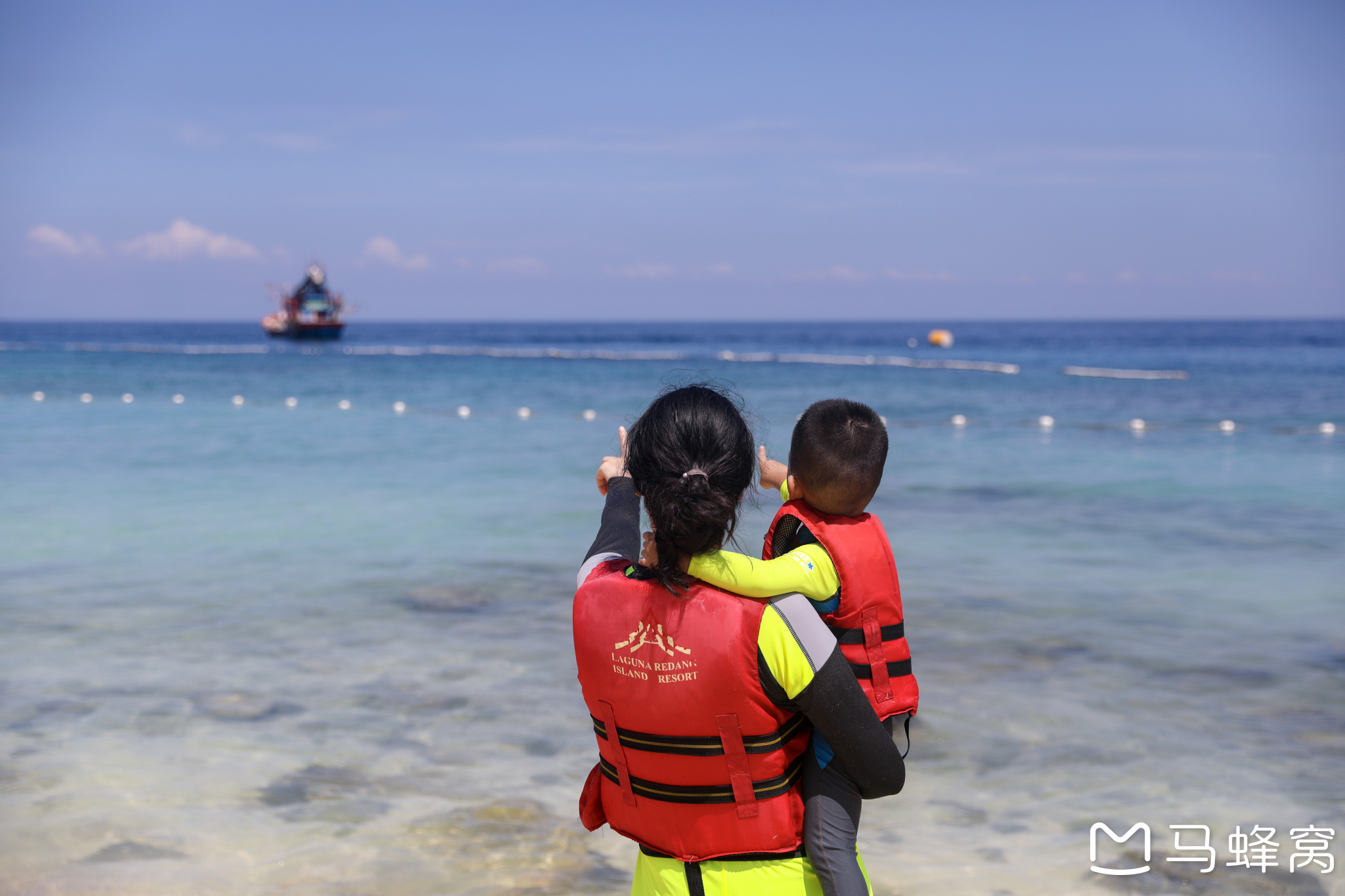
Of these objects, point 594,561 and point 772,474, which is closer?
point 594,561

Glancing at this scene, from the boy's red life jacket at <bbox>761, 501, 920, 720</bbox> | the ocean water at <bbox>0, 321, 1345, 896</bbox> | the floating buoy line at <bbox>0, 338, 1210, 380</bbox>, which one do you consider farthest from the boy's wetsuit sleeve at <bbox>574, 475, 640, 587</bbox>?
the floating buoy line at <bbox>0, 338, 1210, 380</bbox>

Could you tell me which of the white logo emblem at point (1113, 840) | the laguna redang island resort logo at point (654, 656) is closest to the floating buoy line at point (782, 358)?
the white logo emblem at point (1113, 840)

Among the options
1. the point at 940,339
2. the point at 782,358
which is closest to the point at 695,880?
the point at 782,358

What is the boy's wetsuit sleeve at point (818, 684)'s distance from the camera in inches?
72.3

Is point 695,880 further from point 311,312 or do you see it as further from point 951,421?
point 311,312

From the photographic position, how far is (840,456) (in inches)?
89.0

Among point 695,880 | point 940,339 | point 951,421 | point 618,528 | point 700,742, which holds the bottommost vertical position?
point 951,421

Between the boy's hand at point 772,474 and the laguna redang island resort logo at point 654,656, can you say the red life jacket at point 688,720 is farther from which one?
the boy's hand at point 772,474

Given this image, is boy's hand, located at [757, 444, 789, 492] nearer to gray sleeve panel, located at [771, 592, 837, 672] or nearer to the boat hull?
gray sleeve panel, located at [771, 592, 837, 672]

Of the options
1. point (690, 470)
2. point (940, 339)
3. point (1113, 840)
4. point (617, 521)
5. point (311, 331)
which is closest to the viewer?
point (690, 470)

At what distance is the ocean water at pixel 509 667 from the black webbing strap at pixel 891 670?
0.76 m

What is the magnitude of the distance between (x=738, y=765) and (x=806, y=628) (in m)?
0.31

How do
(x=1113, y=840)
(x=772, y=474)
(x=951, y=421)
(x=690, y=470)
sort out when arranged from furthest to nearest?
(x=951, y=421)
(x=1113, y=840)
(x=772, y=474)
(x=690, y=470)

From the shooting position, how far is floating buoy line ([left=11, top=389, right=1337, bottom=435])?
2048 cm
